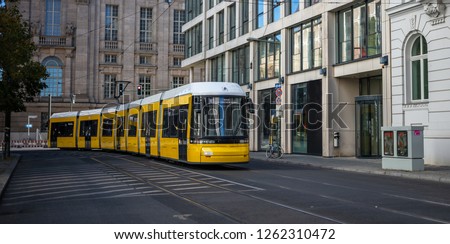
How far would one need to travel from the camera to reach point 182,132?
18.9 m

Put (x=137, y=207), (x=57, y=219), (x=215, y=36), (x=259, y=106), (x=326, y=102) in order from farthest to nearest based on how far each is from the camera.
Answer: (x=215, y=36) < (x=259, y=106) < (x=326, y=102) < (x=137, y=207) < (x=57, y=219)

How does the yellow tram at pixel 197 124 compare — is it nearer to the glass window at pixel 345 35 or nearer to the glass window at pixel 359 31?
the glass window at pixel 359 31

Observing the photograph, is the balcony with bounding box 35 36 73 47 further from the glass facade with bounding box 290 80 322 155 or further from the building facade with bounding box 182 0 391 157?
the glass facade with bounding box 290 80 322 155

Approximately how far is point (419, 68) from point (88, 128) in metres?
24.9

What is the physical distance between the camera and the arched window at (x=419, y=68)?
69.5 feet

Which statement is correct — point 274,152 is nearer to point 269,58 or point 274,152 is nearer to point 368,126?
point 368,126

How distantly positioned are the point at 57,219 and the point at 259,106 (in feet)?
92.4

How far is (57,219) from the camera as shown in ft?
26.5

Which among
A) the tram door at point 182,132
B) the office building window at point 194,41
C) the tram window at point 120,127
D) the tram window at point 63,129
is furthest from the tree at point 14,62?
the office building window at point 194,41

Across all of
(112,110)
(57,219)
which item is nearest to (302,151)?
(112,110)

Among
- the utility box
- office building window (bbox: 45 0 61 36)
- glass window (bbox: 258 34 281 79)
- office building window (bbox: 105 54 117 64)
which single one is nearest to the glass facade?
glass window (bbox: 258 34 281 79)

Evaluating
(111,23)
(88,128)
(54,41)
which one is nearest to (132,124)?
(88,128)
